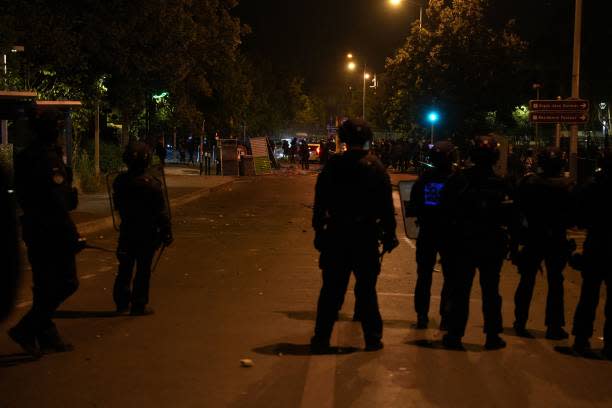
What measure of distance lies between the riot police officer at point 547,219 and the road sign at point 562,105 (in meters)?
12.9

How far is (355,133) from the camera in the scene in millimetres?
6801

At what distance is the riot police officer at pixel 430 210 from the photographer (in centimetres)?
765

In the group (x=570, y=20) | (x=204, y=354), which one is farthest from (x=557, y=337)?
(x=570, y=20)

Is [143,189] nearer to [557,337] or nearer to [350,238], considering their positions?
[350,238]

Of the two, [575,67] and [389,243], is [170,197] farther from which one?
[389,243]

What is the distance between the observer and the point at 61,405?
223 inches

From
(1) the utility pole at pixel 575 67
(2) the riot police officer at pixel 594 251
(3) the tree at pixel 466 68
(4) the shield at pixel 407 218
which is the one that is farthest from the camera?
(3) the tree at pixel 466 68

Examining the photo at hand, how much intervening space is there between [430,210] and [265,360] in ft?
6.63

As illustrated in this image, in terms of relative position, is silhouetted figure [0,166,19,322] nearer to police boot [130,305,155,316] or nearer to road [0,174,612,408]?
road [0,174,612,408]

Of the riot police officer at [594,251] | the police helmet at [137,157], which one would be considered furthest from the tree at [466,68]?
the riot police officer at [594,251]

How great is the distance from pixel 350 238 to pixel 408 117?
42810mm

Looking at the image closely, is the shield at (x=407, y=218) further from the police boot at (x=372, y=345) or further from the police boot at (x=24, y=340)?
the police boot at (x=24, y=340)

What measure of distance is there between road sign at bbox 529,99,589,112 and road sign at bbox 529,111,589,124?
0.10 metres

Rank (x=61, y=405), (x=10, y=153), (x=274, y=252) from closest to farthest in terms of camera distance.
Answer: (x=61, y=405), (x=274, y=252), (x=10, y=153)
